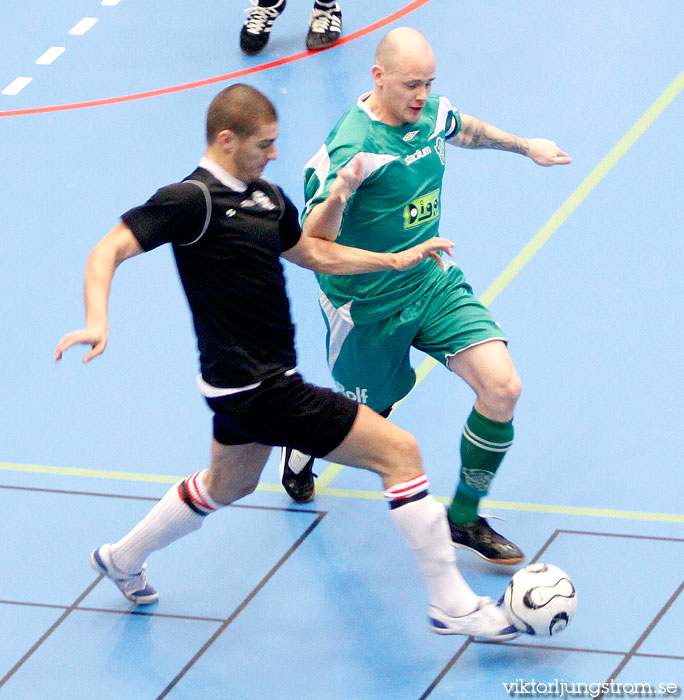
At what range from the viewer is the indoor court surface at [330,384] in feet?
17.3

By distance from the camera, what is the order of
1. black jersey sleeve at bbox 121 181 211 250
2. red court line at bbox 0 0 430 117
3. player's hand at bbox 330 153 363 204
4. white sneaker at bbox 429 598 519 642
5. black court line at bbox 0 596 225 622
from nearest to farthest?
black jersey sleeve at bbox 121 181 211 250 < white sneaker at bbox 429 598 519 642 < player's hand at bbox 330 153 363 204 < black court line at bbox 0 596 225 622 < red court line at bbox 0 0 430 117

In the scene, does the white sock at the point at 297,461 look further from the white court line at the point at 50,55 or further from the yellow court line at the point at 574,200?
the white court line at the point at 50,55

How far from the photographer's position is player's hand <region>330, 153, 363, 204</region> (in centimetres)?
514

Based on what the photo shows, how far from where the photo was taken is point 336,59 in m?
10.3

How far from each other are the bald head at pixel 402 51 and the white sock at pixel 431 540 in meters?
1.69

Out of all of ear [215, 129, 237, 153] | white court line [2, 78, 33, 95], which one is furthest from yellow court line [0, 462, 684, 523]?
white court line [2, 78, 33, 95]

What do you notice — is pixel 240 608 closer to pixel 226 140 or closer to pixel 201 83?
pixel 226 140

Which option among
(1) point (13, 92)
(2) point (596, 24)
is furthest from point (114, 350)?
(2) point (596, 24)

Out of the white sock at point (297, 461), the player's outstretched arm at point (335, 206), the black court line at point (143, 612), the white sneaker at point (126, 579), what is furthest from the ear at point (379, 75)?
the white sneaker at point (126, 579)

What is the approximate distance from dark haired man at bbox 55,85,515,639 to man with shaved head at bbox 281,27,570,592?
1.28 ft

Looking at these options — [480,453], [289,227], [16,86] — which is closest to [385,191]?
[289,227]

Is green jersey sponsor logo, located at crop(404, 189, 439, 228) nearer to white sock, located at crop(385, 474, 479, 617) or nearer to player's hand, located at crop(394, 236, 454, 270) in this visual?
player's hand, located at crop(394, 236, 454, 270)

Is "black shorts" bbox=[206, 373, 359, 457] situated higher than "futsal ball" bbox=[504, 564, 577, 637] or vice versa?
"black shorts" bbox=[206, 373, 359, 457]

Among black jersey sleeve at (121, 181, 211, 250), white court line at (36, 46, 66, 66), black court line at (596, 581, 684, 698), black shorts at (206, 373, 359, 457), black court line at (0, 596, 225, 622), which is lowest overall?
black court line at (596, 581, 684, 698)
